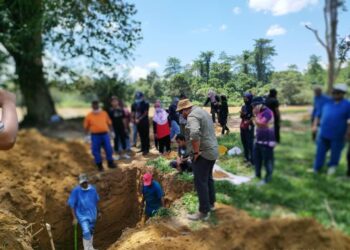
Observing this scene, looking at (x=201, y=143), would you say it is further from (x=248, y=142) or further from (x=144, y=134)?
(x=144, y=134)

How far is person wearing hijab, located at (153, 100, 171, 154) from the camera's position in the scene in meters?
5.32

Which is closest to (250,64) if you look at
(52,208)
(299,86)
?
(299,86)

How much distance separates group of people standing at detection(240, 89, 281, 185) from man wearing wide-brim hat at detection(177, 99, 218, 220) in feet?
2.14

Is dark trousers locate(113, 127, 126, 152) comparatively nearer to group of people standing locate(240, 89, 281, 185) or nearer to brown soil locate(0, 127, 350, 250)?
brown soil locate(0, 127, 350, 250)

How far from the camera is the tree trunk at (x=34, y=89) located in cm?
1027

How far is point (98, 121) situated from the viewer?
754 cm

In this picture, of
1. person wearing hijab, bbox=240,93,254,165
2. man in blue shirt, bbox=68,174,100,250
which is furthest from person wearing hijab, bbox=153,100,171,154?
man in blue shirt, bbox=68,174,100,250

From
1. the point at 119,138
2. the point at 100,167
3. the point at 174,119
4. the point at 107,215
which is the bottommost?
the point at 107,215

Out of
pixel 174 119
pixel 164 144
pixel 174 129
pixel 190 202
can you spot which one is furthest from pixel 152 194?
pixel 174 119

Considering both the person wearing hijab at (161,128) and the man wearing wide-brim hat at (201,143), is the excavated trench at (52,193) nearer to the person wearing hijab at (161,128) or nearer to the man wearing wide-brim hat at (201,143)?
the person wearing hijab at (161,128)

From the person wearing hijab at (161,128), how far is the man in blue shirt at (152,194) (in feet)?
4.99

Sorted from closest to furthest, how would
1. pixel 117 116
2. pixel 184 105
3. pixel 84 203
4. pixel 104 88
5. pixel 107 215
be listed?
pixel 184 105 → pixel 104 88 → pixel 117 116 → pixel 84 203 → pixel 107 215

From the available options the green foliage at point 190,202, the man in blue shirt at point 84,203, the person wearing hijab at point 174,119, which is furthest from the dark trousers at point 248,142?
the man in blue shirt at point 84,203

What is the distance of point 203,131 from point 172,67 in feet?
3.02
